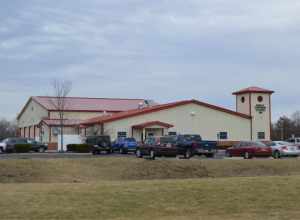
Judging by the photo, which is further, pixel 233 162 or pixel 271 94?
pixel 271 94

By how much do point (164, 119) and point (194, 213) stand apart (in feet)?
178

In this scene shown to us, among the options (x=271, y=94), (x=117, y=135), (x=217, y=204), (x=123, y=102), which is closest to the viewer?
(x=217, y=204)

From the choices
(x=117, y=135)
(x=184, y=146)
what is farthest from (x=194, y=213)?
(x=117, y=135)

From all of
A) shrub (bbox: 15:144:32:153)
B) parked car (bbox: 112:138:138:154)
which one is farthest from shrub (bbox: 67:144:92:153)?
shrub (bbox: 15:144:32:153)

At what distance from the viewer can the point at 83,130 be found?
76.1 meters

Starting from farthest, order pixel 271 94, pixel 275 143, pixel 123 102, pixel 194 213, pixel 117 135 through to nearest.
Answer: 1. pixel 123 102
2. pixel 271 94
3. pixel 117 135
4. pixel 275 143
5. pixel 194 213

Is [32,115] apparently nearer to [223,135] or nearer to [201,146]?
[223,135]

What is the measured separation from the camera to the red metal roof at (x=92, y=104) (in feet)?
285

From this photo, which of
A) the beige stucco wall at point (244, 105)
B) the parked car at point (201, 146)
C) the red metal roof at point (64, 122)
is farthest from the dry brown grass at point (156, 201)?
the red metal roof at point (64, 122)

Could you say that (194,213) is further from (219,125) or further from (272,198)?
(219,125)

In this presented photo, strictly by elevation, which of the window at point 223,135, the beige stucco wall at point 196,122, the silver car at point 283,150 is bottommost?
the silver car at point 283,150

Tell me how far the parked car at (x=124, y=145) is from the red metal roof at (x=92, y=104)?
1310 inches

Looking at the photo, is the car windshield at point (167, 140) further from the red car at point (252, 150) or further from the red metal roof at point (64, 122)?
the red metal roof at point (64, 122)

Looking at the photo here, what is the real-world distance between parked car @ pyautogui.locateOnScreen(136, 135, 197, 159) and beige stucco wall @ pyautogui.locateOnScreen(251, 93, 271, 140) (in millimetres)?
33211
